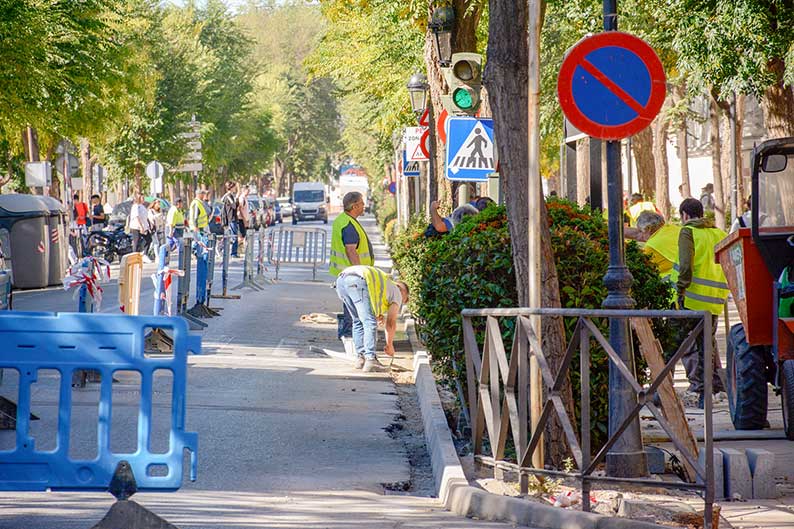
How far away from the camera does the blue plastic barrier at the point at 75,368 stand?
22.2ft

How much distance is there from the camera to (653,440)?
31.6ft

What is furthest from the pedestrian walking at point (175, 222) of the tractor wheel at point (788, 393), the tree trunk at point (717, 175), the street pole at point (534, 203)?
the street pole at point (534, 203)

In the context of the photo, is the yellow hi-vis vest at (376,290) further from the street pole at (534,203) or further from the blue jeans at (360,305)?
the street pole at (534,203)

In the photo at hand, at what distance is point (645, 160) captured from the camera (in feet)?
121

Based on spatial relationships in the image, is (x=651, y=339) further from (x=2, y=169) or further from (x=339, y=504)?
(x=2, y=169)

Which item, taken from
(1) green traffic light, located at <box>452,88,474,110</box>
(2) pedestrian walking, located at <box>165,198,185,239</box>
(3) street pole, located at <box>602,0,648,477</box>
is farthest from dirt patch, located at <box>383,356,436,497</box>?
(2) pedestrian walking, located at <box>165,198,185,239</box>

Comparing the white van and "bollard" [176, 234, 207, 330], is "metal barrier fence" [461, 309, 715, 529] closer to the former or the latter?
"bollard" [176, 234, 207, 330]

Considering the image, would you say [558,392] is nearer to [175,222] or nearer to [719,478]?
[719,478]

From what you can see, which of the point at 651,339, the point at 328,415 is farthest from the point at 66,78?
the point at 651,339

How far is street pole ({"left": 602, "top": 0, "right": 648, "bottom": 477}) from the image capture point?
735 cm

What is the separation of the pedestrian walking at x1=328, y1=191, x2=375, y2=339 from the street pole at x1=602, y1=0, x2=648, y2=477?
7.37 m

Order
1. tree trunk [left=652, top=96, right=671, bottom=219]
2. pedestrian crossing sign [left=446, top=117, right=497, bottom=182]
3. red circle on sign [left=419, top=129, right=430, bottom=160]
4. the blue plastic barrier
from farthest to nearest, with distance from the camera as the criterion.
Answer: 1. tree trunk [left=652, top=96, right=671, bottom=219]
2. red circle on sign [left=419, top=129, right=430, bottom=160]
3. pedestrian crossing sign [left=446, top=117, right=497, bottom=182]
4. the blue plastic barrier

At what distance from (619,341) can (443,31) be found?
39.8 ft

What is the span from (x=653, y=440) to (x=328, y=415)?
9.82ft
